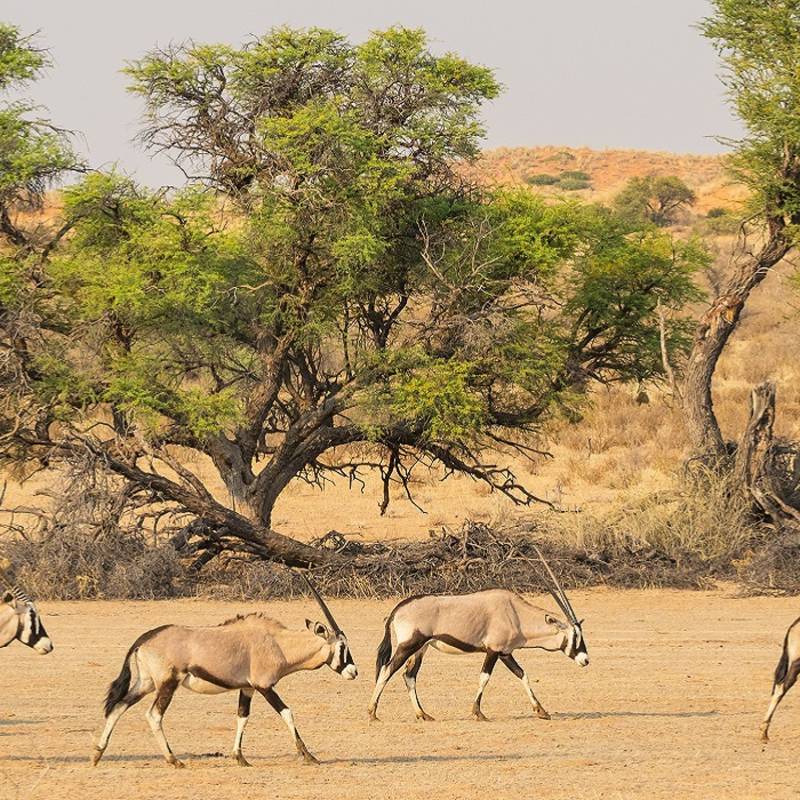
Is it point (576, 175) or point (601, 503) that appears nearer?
point (601, 503)

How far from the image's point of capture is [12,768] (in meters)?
10.3

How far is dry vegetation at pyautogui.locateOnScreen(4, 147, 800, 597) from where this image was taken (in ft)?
69.8

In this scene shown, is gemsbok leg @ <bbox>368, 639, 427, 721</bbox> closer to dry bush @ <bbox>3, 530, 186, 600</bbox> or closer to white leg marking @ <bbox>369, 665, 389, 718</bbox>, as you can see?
white leg marking @ <bbox>369, 665, 389, 718</bbox>

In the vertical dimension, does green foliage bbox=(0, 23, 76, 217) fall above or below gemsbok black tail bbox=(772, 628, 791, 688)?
above

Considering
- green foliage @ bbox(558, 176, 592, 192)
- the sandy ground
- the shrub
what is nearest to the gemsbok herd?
the sandy ground

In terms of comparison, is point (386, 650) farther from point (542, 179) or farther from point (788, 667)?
point (542, 179)

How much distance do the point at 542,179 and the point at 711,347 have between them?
68.4m

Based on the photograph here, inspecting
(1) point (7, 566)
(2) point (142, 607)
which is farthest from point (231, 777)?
(1) point (7, 566)

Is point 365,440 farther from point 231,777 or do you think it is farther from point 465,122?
point 231,777

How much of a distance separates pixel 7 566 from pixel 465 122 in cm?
846

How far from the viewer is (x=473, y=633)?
12516 millimetres

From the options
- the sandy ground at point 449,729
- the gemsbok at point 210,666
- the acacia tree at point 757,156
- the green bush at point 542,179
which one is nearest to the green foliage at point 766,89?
the acacia tree at point 757,156

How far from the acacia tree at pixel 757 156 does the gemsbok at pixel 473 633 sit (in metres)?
12.1

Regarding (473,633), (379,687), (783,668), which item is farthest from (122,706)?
(783,668)
